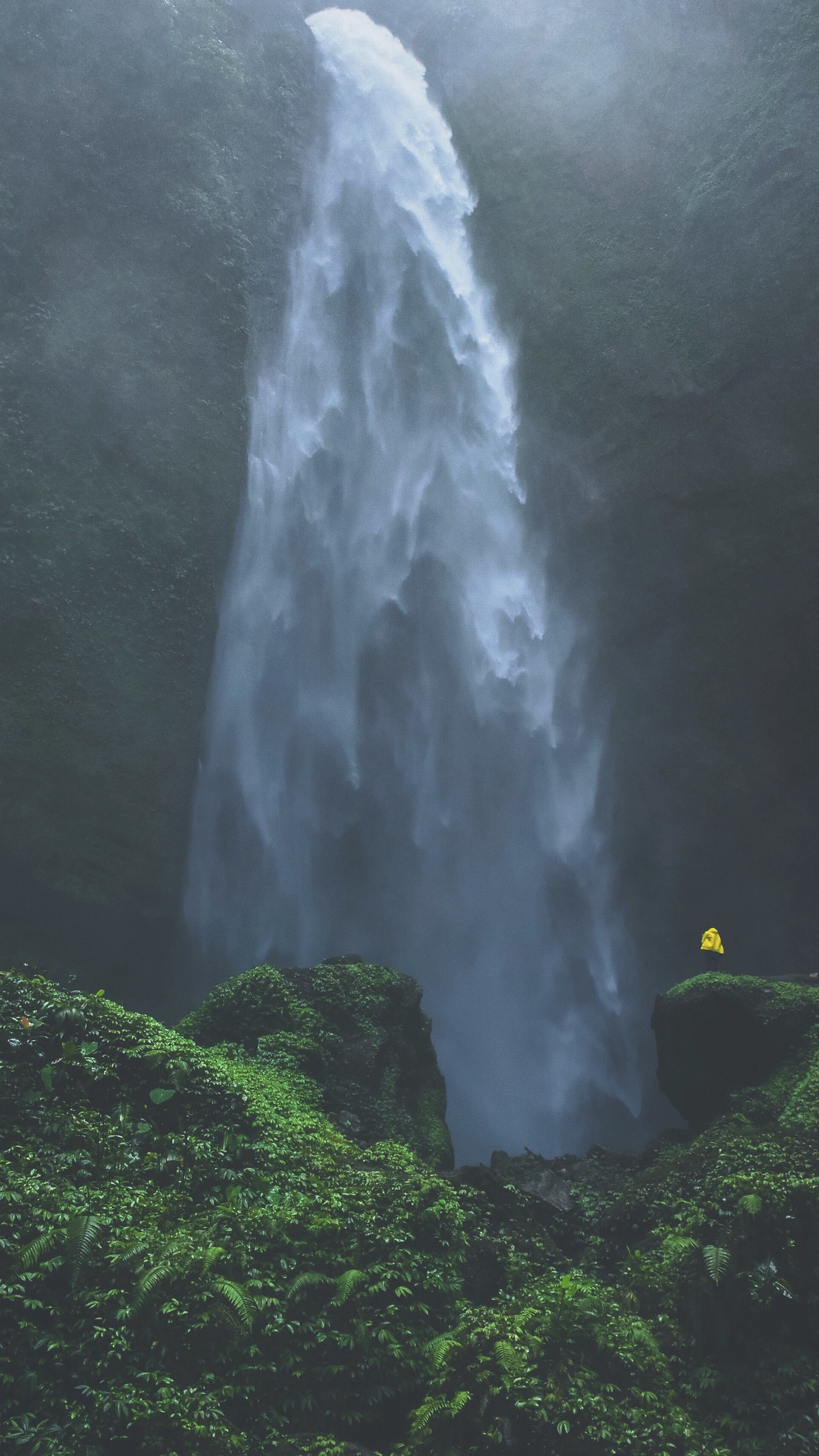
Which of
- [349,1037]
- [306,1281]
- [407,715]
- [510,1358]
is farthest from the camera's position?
[407,715]

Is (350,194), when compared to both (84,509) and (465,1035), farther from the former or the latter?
(465,1035)

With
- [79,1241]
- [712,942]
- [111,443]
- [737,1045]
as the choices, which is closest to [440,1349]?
[79,1241]

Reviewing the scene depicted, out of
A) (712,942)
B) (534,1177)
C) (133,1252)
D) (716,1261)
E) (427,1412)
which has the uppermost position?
(712,942)

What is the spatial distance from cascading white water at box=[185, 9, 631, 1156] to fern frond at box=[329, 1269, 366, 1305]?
13.0 metres

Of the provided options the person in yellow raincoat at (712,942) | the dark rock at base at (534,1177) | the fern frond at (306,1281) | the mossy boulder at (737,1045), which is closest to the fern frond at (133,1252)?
the fern frond at (306,1281)

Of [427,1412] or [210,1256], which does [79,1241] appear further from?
[427,1412]

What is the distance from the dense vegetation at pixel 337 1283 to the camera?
3637 millimetres

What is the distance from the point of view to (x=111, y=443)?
16219 mm

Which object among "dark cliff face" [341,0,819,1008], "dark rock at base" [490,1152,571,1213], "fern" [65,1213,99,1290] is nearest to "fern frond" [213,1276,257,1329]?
"fern" [65,1213,99,1290]

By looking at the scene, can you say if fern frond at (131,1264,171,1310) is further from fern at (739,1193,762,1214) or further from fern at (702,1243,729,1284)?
fern at (739,1193,762,1214)

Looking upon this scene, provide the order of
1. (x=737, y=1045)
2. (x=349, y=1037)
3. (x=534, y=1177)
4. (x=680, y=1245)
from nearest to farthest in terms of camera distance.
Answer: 1. (x=680, y=1245)
2. (x=534, y=1177)
3. (x=349, y=1037)
4. (x=737, y=1045)

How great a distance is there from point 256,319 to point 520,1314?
63.5 ft

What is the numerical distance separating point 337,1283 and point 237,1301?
716mm

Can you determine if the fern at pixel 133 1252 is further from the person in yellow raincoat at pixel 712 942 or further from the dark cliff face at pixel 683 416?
the dark cliff face at pixel 683 416
